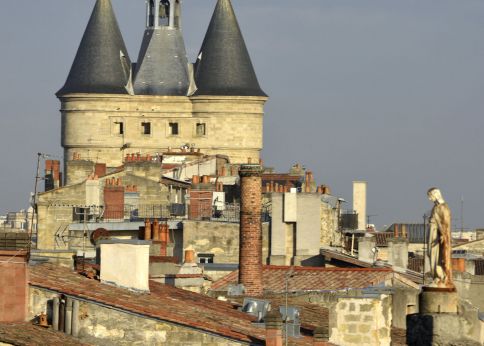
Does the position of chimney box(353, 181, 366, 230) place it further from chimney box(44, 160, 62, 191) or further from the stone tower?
the stone tower

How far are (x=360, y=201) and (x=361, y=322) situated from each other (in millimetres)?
34648

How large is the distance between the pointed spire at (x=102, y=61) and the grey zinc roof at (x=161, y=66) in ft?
2.30

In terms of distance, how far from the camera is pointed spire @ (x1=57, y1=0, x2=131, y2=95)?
339 ft

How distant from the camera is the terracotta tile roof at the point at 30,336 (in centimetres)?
2062

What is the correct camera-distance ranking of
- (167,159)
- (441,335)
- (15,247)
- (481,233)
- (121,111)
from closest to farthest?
1. (441,335)
2. (15,247)
3. (481,233)
4. (167,159)
5. (121,111)

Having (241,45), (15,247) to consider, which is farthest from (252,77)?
(15,247)

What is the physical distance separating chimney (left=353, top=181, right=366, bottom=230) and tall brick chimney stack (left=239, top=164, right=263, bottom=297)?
2258 cm

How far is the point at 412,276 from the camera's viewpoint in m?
39.4

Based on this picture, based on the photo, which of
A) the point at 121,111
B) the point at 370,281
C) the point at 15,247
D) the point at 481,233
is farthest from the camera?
the point at 121,111

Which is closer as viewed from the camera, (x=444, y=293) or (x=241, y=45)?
(x=444, y=293)

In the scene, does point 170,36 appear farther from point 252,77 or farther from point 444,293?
point 444,293

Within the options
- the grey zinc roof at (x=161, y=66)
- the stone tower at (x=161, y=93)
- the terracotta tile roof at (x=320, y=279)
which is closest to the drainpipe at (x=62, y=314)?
the terracotta tile roof at (x=320, y=279)

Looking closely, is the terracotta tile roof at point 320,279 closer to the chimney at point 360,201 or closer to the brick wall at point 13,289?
the brick wall at point 13,289

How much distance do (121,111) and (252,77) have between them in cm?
648
